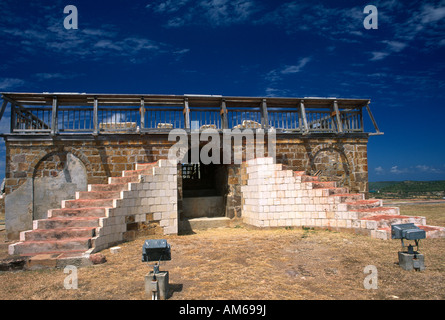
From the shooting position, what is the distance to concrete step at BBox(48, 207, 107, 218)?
8070 mm

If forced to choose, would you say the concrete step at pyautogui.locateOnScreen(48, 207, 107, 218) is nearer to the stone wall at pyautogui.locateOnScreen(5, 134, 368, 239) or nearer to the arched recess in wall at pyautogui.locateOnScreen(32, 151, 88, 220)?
the stone wall at pyautogui.locateOnScreen(5, 134, 368, 239)

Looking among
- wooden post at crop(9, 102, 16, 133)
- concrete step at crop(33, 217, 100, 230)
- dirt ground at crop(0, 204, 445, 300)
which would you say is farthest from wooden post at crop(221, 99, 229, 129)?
wooden post at crop(9, 102, 16, 133)

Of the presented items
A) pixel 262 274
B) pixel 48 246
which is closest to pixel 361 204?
pixel 262 274

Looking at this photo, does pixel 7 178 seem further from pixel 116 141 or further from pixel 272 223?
pixel 272 223

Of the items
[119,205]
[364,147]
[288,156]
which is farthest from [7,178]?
[364,147]

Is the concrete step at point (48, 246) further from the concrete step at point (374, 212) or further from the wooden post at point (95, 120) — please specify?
the concrete step at point (374, 212)

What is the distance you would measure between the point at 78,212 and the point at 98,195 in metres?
0.97

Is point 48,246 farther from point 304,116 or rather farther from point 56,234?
point 304,116

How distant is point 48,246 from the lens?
6.97 meters

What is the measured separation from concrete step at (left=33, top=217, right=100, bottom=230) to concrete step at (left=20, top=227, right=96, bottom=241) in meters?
0.21

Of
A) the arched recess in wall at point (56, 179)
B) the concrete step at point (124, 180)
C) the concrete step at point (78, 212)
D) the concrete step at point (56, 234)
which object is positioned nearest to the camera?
the concrete step at point (56, 234)

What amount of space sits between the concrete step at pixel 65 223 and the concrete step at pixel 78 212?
193 millimetres

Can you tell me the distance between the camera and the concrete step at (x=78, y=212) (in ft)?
26.5

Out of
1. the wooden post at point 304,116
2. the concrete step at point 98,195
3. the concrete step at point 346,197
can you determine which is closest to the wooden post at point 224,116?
the wooden post at point 304,116
